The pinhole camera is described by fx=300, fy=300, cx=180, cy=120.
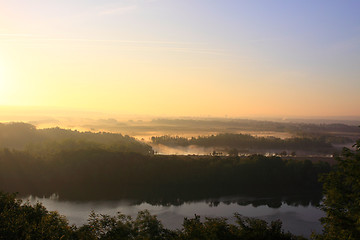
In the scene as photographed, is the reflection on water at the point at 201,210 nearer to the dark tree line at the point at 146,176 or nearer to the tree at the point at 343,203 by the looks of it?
the dark tree line at the point at 146,176

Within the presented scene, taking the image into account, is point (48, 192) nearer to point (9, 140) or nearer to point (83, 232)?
point (83, 232)

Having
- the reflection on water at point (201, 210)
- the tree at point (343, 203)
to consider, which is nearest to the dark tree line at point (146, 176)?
→ the reflection on water at point (201, 210)

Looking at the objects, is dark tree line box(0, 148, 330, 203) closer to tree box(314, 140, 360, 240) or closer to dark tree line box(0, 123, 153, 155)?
dark tree line box(0, 123, 153, 155)

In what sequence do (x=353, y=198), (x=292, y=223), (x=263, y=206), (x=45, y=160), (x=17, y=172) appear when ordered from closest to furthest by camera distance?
(x=353, y=198)
(x=292, y=223)
(x=263, y=206)
(x=17, y=172)
(x=45, y=160)

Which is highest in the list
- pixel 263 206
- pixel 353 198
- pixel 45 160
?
pixel 353 198

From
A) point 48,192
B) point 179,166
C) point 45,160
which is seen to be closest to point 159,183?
point 179,166

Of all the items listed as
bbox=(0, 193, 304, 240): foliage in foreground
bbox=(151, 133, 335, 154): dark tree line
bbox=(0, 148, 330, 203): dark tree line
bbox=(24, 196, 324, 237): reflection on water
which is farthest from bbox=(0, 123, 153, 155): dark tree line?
bbox=(0, 193, 304, 240): foliage in foreground

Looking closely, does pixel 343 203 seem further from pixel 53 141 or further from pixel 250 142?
pixel 250 142
